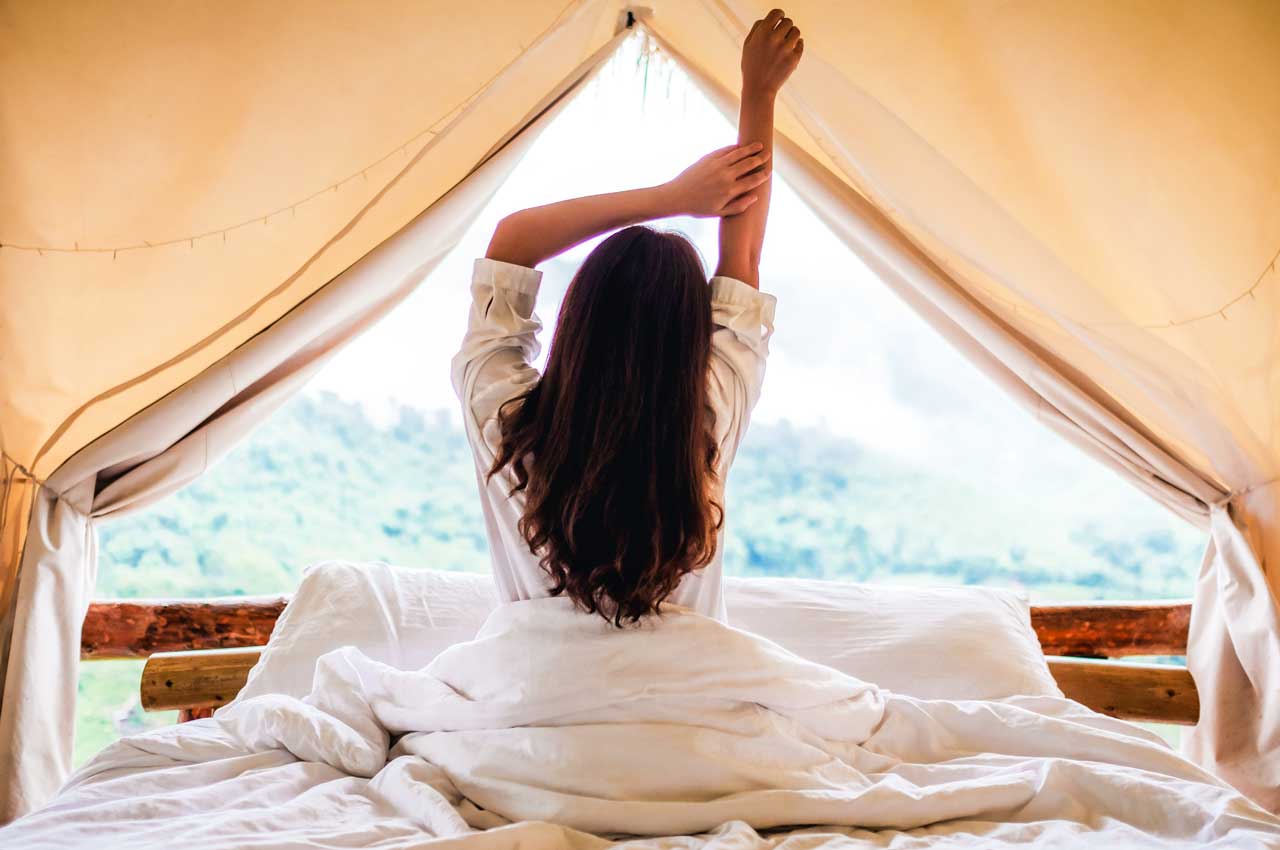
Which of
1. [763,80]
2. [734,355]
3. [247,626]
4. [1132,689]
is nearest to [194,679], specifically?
[247,626]

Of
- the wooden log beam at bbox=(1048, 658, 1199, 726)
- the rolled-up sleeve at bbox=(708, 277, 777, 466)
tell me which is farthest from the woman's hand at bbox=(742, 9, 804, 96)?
the wooden log beam at bbox=(1048, 658, 1199, 726)

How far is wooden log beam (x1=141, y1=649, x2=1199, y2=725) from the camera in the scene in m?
2.19

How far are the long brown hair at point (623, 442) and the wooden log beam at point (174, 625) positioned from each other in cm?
147

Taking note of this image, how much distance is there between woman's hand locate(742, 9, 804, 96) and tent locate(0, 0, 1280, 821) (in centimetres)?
41

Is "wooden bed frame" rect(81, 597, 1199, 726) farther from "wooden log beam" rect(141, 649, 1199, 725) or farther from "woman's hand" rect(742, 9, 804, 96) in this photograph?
"woman's hand" rect(742, 9, 804, 96)

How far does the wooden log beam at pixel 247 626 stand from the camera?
2404 mm

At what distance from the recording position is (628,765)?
3.78 ft

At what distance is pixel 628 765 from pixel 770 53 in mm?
1110

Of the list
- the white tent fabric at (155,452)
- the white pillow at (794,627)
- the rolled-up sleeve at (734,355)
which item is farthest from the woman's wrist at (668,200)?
the white pillow at (794,627)

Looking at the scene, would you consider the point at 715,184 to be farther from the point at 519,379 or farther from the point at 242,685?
the point at 242,685

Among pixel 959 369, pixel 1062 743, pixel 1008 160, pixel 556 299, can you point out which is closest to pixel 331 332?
pixel 1008 160

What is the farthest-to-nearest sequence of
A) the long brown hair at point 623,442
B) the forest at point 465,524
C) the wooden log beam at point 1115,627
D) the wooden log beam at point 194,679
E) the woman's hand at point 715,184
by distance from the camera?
the forest at point 465,524 < the wooden log beam at point 1115,627 < the wooden log beam at point 194,679 < the woman's hand at point 715,184 < the long brown hair at point 623,442

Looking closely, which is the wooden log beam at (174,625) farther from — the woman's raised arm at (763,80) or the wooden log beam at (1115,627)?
the wooden log beam at (1115,627)

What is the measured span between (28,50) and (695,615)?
168 centimetres
